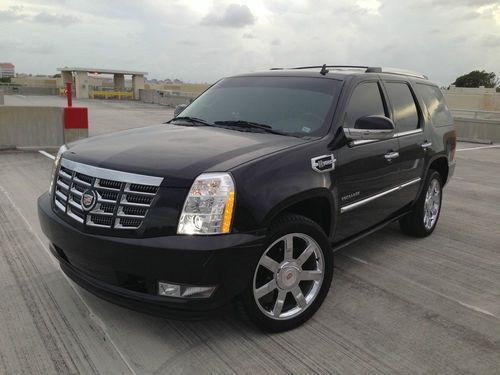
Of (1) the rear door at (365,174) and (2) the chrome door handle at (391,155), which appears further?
(2) the chrome door handle at (391,155)

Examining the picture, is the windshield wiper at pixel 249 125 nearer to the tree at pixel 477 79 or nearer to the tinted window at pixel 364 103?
the tinted window at pixel 364 103

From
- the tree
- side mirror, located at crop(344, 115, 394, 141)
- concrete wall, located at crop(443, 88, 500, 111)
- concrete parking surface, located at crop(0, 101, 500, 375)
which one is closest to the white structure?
concrete wall, located at crop(443, 88, 500, 111)

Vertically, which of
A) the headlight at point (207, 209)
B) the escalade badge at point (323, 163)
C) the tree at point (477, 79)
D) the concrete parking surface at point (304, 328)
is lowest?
the concrete parking surface at point (304, 328)

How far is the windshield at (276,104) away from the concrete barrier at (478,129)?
15671 millimetres

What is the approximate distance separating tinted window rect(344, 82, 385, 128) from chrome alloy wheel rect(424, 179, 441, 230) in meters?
1.46

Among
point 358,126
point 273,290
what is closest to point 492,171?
point 358,126

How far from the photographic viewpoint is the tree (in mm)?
77188

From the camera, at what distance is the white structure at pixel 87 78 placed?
144 feet

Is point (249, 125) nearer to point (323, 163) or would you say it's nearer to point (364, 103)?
Answer: point (323, 163)

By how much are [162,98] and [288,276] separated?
37028 mm

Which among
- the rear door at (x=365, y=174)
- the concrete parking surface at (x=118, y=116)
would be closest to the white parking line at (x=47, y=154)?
the concrete parking surface at (x=118, y=116)

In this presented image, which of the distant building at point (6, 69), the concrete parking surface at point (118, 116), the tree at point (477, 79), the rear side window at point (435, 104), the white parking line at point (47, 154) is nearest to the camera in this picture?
the rear side window at point (435, 104)

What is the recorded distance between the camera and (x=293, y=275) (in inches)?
120

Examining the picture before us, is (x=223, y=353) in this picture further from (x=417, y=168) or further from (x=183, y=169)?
(x=417, y=168)
